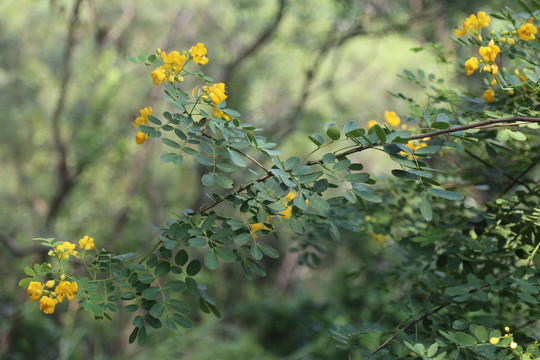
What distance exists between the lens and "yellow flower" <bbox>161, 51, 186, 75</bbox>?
3.08 feet

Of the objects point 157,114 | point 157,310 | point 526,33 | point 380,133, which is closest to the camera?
point 380,133

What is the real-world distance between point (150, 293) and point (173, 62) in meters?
0.42

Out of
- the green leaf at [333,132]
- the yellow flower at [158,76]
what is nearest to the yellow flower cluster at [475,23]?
the green leaf at [333,132]

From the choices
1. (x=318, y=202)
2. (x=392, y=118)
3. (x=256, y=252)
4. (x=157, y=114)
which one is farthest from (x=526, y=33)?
(x=157, y=114)

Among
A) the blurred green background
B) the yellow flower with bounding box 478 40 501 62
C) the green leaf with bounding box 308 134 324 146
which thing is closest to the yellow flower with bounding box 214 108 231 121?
the green leaf with bounding box 308 134 324 146

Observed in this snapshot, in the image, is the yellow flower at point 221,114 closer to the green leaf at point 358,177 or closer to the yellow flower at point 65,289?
the green leaf at point 358,177

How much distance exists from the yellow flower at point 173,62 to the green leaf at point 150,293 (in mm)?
397

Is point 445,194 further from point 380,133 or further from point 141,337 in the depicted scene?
point 141,337

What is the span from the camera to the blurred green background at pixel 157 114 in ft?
12.3

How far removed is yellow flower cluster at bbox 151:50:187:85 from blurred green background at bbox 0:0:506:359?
1.56 m

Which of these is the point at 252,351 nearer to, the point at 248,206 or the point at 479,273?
the point at 479,273

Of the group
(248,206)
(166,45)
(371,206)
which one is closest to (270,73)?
(166,45)

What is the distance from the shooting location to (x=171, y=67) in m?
0.96

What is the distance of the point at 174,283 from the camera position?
0.95m
